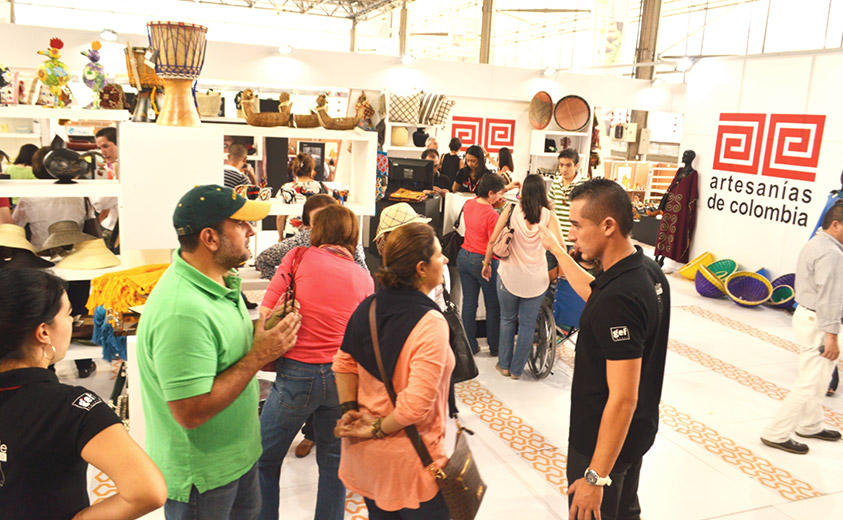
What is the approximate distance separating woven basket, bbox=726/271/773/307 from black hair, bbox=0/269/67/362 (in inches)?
300

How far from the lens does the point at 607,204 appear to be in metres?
2.01

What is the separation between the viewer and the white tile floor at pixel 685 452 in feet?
11.1

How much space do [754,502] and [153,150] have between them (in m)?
3.68

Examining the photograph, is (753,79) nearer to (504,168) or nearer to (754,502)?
(504,168)

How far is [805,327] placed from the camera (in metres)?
3.96

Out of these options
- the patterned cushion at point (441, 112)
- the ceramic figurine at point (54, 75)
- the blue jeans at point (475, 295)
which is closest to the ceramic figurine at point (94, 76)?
the ceramic figurine at point (54, 75)

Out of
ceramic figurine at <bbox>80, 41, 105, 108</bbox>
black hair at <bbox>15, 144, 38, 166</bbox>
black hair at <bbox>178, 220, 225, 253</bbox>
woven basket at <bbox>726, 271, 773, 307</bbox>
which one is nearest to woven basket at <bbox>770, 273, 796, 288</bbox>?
woven basket at <bbox>726, 271, 773, 307</bbox>

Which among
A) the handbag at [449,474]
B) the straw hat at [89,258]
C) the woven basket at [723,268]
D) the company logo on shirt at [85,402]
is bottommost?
the woven basket at [723,268]

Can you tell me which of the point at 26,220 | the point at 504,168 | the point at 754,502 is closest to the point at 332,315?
the point at 754,502

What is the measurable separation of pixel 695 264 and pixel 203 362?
8.36 m

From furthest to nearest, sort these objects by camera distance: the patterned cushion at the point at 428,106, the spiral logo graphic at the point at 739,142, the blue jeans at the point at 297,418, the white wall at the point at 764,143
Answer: the patterned cushion at the point at 428,106 → the spiral logo graphic at the point at 739,142 → the white wall at the point at 764,143 → the blue jeans at the point at 297,418

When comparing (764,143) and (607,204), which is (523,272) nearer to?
(607,204)

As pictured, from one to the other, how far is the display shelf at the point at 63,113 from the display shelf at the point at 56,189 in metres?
0.37

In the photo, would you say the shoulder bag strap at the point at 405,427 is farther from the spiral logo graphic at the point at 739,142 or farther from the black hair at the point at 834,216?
the spiral logo graphic at the point at 739,142
